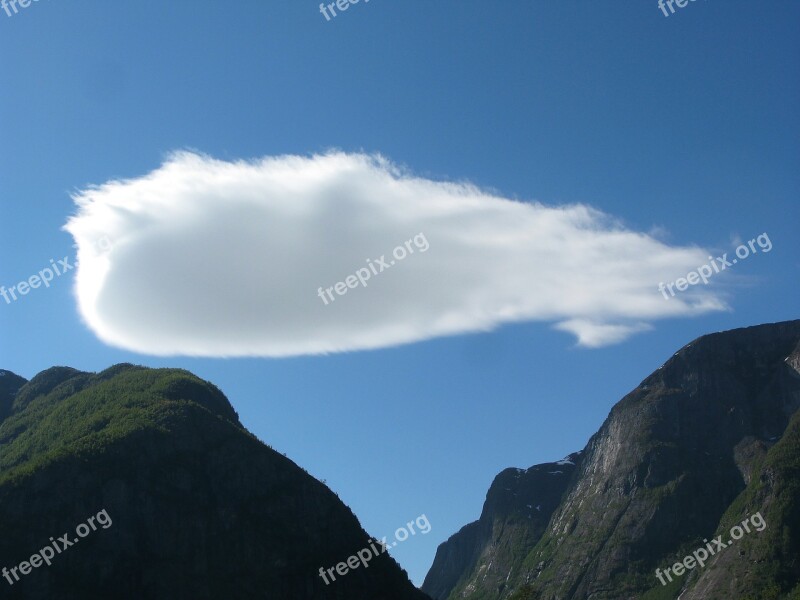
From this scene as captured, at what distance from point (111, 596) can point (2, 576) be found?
70.4ft

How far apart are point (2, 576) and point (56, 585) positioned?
34.0 ft

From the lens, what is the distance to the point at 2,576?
623 ft

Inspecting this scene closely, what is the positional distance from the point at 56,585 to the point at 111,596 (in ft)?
36.4

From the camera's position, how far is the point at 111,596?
19925cm

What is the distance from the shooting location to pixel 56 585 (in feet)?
639
